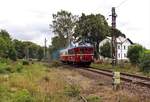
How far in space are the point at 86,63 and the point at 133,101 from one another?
1503 inches

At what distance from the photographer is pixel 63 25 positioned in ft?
348

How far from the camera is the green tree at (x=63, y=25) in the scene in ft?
343

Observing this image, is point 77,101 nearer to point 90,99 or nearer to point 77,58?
point 90,99

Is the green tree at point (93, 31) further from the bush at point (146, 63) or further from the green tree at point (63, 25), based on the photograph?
the bush at point (146, 63)

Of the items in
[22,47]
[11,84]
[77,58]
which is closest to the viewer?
[11,84]

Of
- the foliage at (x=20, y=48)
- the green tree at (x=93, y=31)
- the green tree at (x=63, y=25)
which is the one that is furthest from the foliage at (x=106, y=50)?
the foliage at (x=20, y=48)

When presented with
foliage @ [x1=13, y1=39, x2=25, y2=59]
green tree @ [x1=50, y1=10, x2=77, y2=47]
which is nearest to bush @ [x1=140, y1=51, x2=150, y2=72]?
green tree @ [x1=50, y1=10, x2=77, y2=47]

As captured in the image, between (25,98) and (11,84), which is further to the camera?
(11,84)

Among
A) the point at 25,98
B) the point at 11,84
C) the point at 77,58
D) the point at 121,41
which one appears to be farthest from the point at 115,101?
the point at 121,41

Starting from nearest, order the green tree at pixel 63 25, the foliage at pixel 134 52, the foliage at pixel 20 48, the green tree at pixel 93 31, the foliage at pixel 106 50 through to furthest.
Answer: the foliage at pixel 134 52 < the foliage at pixel 106 50 < the green tree at pixel 93 31 < the green tree at pixel 63 25 < the foliage at pixel 20 48

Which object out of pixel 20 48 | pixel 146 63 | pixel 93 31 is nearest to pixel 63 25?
pixel 93 31

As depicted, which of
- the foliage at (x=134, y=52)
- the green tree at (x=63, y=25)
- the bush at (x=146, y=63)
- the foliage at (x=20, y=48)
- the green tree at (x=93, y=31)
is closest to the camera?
the bush at (x=146, y=63)

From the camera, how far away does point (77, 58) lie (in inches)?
1971

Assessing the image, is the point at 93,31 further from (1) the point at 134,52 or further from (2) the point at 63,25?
A: (1) the point at 134,52
